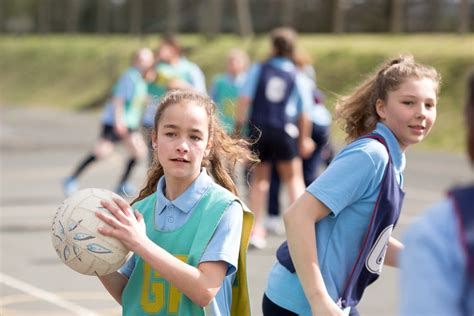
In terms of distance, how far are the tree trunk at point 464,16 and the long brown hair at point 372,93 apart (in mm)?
23804

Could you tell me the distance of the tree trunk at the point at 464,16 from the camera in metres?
27.5

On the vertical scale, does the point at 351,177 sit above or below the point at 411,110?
below

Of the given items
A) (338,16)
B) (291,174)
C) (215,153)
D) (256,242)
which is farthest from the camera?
(338,16)

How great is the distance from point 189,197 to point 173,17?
128ft

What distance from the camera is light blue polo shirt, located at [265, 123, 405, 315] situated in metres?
3.79

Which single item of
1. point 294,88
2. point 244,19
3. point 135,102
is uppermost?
point 294,88

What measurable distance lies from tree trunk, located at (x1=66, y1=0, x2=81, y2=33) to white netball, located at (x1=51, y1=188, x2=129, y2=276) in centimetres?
4739

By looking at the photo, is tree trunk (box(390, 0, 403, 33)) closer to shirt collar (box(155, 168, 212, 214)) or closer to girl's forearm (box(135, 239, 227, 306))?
shirt collar (box(155, 168, 212, 214))

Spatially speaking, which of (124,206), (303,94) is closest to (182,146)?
(124,206)

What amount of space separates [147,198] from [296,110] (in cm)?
703

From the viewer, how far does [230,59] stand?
13.7 meters

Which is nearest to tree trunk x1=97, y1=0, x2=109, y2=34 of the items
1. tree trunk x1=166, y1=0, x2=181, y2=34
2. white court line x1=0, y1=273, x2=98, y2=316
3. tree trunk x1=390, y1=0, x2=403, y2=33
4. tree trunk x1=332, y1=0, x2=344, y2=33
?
tree trunk x1=166, y1=0, x2=181, y2=34

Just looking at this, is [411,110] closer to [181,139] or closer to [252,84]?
[181,139]

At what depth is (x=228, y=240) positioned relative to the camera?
381 centimetres
